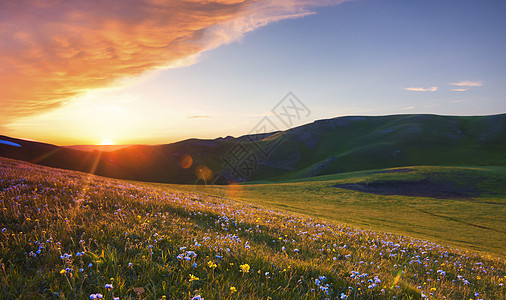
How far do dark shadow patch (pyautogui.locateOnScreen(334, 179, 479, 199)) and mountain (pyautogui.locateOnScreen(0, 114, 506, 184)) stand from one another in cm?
5963

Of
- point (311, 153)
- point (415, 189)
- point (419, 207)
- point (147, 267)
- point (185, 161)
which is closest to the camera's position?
point (147, 267)

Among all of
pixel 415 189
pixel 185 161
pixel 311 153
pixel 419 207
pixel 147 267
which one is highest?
pixel 147 267

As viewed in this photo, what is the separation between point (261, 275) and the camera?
4.43 m

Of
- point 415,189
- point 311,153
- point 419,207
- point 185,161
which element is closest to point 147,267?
point 419,207

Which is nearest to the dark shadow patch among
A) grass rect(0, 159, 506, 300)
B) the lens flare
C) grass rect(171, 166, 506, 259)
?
grass rect(171, 166, 506, 259)

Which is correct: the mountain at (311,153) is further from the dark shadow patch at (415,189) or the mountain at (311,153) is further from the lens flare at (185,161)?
the dark shadow patch at (415,189)

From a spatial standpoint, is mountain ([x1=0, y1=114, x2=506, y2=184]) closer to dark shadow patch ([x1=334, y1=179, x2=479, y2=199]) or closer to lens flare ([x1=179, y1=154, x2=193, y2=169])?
lens flare ([x1=179, y1=154, x2=193, y2=169])

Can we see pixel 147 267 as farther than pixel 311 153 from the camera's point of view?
No

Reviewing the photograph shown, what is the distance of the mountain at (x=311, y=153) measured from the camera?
11825cm

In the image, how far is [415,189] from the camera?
58.7 metres

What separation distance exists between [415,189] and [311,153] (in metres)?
105

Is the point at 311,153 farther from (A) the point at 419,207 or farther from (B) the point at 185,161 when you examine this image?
(A) the point at 419,207

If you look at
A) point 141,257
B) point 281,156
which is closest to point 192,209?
point 141,257

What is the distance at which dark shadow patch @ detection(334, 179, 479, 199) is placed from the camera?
5459cm
